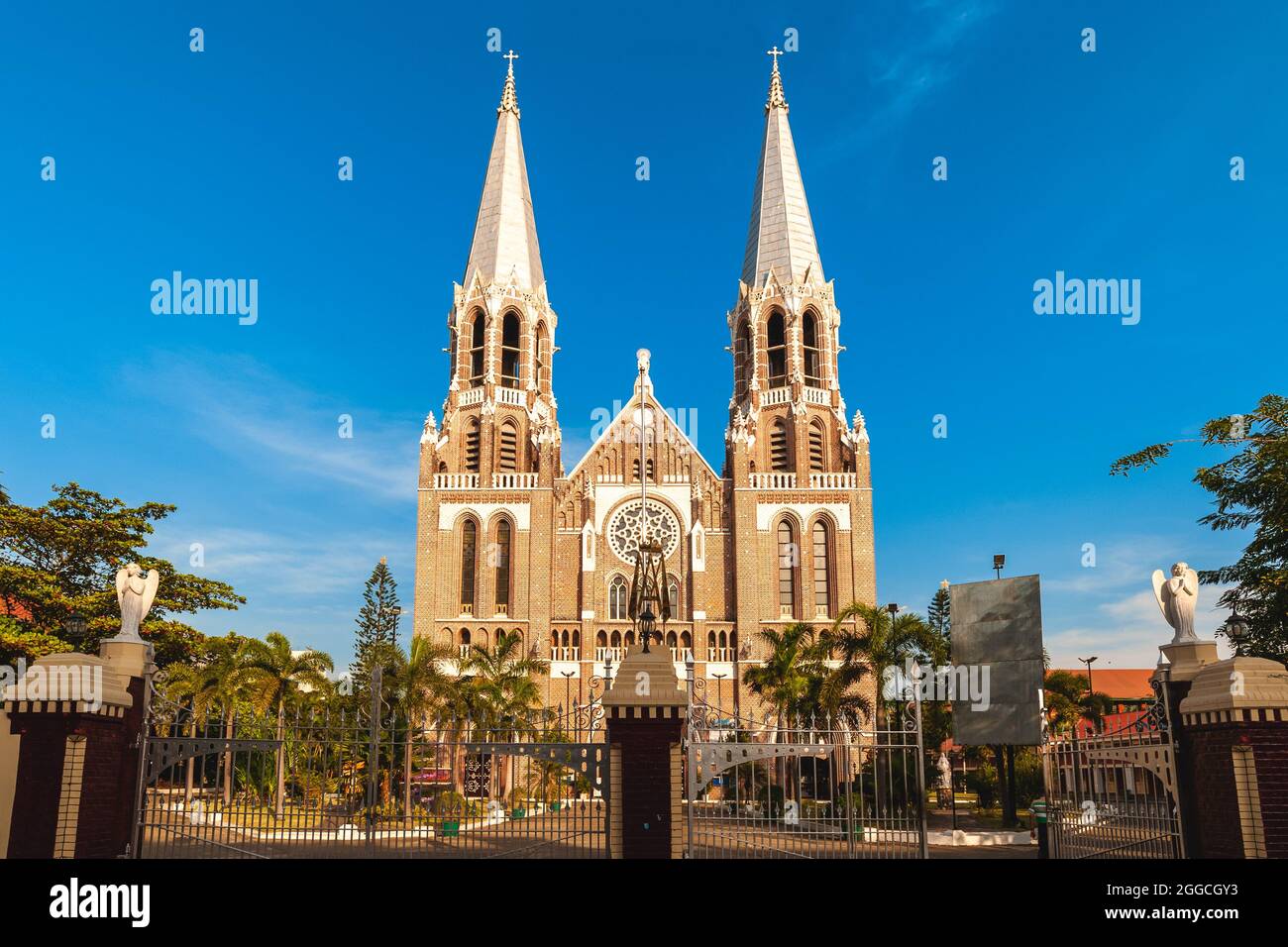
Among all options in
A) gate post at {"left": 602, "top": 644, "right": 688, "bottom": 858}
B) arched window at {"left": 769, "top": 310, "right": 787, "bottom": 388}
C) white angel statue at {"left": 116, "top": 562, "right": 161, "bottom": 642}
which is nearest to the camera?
gate post at {"left": 602, "top": 644, "right": 688, "bottom": 858}

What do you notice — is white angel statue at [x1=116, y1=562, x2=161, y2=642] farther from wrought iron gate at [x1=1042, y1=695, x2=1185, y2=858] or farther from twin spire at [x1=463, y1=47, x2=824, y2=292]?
twin spire at [x1=463, y1=47, x2=824, y2=292]

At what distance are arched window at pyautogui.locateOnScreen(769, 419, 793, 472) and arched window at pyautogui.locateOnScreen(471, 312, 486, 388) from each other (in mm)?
14285

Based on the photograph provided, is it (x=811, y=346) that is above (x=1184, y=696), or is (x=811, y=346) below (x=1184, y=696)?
above

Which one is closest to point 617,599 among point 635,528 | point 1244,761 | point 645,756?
point 635,528

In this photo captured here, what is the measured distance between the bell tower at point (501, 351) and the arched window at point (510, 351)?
50 mm

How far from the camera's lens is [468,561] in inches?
1832

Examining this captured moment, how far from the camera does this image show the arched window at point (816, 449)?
47.8m

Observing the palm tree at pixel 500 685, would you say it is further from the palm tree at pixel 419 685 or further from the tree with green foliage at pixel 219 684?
the tree with green foliage at pixel 219 684

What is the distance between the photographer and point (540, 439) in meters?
47.2

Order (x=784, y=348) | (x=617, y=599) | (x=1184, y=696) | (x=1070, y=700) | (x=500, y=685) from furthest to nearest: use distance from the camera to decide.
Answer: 1. (x=784, y=348)
2. (x=617, y=599)
3. (x=1070, y=700)
4. (x=500, y=685)
5. (x=1184, y=696)

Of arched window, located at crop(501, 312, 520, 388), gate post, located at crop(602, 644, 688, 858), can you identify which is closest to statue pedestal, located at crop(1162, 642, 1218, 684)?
gate post, located at crop(602, 644, 688, 858)

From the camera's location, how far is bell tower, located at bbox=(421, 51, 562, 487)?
47.8 meters

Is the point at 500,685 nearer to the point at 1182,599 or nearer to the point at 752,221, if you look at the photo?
the point at 1182,599

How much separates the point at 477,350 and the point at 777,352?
14828 mm
